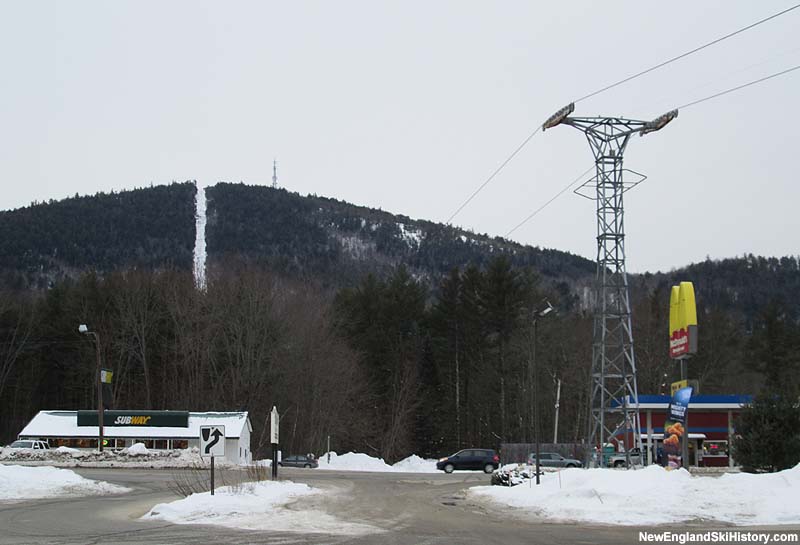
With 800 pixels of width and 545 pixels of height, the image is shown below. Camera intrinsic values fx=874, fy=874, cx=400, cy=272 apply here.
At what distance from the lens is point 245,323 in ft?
240

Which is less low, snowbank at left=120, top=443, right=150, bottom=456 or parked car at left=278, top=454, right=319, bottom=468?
snowbank at left=120, top=443, right=150, bottom=456

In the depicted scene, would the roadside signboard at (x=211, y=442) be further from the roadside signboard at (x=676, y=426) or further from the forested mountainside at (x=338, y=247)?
the forested mountainside at (x=338, y=247)

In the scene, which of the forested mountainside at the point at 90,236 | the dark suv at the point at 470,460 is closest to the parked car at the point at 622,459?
the dark suv at the point at 470,460

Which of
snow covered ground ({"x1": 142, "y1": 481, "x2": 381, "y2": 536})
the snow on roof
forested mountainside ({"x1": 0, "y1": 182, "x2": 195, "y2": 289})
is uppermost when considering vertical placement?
forested mountainside ({"x1": 0, "y1": 182, "x2": 195, "y2": 289})

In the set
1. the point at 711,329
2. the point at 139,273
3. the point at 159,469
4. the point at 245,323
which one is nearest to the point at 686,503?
the point at 159,469

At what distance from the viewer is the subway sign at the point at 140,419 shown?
6131 centimetres

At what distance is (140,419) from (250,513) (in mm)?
44042

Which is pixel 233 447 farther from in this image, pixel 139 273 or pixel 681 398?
pixel 681 398

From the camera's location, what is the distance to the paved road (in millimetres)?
15578

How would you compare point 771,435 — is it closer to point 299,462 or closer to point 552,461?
point 552,461

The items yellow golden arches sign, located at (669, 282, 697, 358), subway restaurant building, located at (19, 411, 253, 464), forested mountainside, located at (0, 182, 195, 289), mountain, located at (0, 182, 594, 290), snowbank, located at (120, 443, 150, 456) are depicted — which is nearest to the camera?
yellow golden arches sign, located at (669, 282, 697, 358)

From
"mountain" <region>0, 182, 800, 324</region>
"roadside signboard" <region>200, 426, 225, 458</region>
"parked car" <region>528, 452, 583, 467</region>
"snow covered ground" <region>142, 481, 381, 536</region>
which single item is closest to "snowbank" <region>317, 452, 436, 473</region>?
"parked car" <region>528, 452, 583, 467</region>

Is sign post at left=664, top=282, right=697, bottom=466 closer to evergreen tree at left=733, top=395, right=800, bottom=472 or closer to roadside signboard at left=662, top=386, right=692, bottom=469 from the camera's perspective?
roadside signboard at left=662, top=386, right=692, bottom=469

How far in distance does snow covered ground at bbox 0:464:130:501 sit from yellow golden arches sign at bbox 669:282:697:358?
20.8 m
